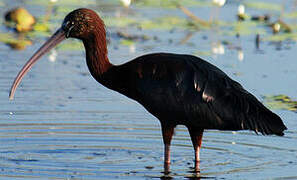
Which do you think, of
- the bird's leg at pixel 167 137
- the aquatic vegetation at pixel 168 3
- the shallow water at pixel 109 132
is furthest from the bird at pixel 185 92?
the aquatic vegetation at pixel 168 3

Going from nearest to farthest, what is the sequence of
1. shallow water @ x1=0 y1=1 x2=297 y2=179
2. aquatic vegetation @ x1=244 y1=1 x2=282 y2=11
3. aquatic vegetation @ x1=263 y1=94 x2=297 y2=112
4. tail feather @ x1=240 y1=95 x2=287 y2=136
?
1. tail feather @ x1=240 y1=95 x2=287 y2=136
2. shallow water @ x1=0 y1=1 x2=297 y2=179
3. aquatic vegetation @ x1=263 y1=94 x2=297 y2=112
4. aquatic vegetation @ x1=244 y1=1 x2=282 y2=11

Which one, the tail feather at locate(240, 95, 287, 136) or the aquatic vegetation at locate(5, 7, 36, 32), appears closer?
the tail feather at locate(240, 95, 287, 136)

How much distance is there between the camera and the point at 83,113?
1105 cm

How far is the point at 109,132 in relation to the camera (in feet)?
34.4

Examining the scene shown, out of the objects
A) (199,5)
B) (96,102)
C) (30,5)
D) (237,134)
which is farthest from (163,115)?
(30,5)

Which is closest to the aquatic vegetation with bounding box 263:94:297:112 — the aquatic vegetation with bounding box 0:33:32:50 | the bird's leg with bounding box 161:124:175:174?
the bird's leg with bounding box 161:124:175:174

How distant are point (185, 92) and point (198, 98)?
132 millimetres

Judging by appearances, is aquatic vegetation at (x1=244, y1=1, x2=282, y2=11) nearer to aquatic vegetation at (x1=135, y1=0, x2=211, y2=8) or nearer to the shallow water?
aquatic vegetation at (x1=135, y1=0, x2=211, y2=8)

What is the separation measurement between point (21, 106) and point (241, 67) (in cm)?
351

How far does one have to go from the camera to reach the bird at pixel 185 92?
8859 mm

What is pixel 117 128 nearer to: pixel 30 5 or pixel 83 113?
pixel 83 113

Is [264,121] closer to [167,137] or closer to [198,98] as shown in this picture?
[198,98]

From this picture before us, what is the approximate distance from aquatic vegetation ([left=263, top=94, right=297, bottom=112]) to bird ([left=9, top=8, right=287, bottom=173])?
2.23 m

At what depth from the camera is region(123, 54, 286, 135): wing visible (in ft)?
29.0
